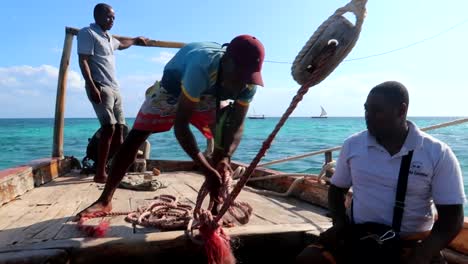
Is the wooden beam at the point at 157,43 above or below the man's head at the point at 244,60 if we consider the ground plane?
above

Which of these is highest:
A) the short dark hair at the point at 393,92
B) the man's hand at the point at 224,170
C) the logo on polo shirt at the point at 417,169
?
the short dark hair at the point at 393,92

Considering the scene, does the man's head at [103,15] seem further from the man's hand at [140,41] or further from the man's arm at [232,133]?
the man's arm at [232,133]

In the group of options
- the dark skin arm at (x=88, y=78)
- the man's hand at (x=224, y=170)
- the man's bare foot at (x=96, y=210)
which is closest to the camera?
the man's hand at (x=224, y=170)

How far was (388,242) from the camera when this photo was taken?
1.85 meters

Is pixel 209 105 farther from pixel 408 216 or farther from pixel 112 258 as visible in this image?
pixel 408 216

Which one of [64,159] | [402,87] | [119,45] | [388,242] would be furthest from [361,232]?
[64,159]

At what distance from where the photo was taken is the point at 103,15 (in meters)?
4.42

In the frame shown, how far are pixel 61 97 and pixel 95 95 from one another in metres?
1.72

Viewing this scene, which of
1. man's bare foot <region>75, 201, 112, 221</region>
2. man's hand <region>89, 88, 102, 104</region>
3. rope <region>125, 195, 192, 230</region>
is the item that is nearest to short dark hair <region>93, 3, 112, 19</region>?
man's hand <region>89, 88, 102, 104</region>

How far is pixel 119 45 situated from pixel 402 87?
12.2 ft

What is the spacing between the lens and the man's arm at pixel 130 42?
5065 mm

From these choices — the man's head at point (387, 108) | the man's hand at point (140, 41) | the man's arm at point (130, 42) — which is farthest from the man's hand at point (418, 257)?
the man's hand at point (140, 41)

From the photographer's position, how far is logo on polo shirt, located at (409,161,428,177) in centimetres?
189

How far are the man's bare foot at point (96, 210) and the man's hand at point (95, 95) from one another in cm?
158
